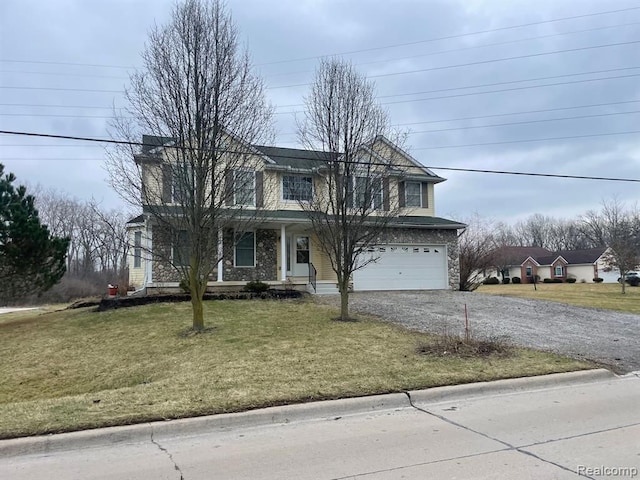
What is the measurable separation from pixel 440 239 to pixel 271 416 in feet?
57.8

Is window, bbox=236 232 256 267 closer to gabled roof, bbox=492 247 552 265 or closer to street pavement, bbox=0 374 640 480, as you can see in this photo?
street pavement, bbox=0 374 640 480

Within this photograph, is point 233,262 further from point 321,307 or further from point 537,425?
point 537,425

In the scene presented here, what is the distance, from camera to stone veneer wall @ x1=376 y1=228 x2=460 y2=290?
2145 centimetres

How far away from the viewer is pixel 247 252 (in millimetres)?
20344

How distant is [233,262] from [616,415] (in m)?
16.0

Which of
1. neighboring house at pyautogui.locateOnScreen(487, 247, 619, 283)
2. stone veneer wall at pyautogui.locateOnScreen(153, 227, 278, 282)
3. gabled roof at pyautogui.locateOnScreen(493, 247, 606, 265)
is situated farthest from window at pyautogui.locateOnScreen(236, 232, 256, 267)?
neighboring house at pyautogui.locateOnScreen(487, 247, 619, 283)

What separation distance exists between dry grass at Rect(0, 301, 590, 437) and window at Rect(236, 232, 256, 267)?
21.0ft

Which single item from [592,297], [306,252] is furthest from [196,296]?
[592,297]

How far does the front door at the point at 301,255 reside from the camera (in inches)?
840

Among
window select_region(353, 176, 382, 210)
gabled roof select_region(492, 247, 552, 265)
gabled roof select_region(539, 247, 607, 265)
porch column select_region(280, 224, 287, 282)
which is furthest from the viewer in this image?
gabled roof select_region(492, 247, 552, 265)

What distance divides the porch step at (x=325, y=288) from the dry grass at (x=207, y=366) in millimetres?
5472

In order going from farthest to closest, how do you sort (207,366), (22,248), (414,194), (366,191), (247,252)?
(414,194) → (247,252) → (22,248) → (366,191) → (207,366)

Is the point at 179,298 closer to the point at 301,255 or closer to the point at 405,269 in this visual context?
the point at 301,255

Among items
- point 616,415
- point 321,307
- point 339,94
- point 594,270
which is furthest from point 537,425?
point 594,270
